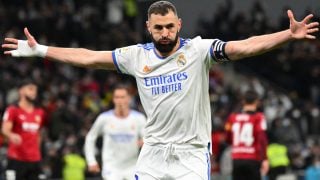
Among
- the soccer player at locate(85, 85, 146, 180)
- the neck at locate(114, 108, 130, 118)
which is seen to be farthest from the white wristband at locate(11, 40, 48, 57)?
the neck at locate(114, 108, 130, 118)

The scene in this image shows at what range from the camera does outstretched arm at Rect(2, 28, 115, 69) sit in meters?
7.14

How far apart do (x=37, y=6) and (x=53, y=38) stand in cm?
118

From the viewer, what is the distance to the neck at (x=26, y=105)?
1289cm

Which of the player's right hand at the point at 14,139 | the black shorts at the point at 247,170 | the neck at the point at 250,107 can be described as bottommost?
the black shorts at the point at 247,170

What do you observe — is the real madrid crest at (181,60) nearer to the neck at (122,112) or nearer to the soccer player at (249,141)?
the neck at (122,112)

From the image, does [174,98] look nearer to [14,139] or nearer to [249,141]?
[14,139]

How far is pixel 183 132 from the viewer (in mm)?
6773

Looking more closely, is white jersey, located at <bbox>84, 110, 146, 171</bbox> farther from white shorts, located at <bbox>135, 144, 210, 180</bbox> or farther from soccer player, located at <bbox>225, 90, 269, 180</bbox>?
white shorts, located at <bbox>135, 144, 210, 180</bbox>

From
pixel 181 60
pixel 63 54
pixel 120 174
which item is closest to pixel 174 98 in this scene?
pixel 181 60

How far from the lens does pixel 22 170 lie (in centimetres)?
1280

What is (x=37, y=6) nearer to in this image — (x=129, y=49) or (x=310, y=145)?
(x=310, y=145)

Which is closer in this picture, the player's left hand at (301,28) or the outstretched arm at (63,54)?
the player's left hand at (301,28)

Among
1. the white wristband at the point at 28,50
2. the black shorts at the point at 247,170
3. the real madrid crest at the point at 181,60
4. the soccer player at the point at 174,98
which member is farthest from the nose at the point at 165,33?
the black shorts at the point at 247,170

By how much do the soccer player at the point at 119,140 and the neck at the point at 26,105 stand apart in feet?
3.85
